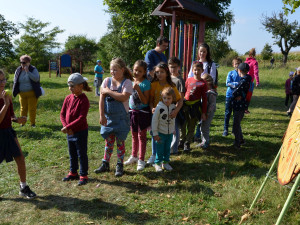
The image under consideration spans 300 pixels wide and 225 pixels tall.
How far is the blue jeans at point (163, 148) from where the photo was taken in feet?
16.2

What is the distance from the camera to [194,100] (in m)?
5.75

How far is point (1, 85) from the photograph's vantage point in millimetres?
3859

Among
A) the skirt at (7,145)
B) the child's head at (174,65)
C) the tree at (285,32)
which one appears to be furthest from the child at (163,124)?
the tree at (285,32)

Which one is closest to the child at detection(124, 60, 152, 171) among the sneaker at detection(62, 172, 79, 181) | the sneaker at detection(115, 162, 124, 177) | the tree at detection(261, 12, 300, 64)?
the sneaker at detection(115, 162, 124, 177)

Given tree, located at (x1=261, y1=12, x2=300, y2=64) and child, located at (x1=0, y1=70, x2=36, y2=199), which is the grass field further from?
tree, located at (x1=261, y1=12, x2=300, y2=64)

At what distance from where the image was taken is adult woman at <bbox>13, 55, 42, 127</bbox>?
25.1ft

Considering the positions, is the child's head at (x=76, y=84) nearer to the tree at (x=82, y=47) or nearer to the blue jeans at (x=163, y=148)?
the blue jeans at (x=163, y=148)

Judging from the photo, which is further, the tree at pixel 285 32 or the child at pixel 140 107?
the tree at pixel 285 32

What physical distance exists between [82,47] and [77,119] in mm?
46942

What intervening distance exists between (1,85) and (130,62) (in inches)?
1265

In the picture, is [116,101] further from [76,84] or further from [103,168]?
[103,168]

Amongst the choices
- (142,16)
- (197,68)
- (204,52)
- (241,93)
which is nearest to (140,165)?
(197,68)

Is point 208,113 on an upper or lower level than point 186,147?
upper

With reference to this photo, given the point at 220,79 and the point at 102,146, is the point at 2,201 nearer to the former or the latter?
the point at 102,146
